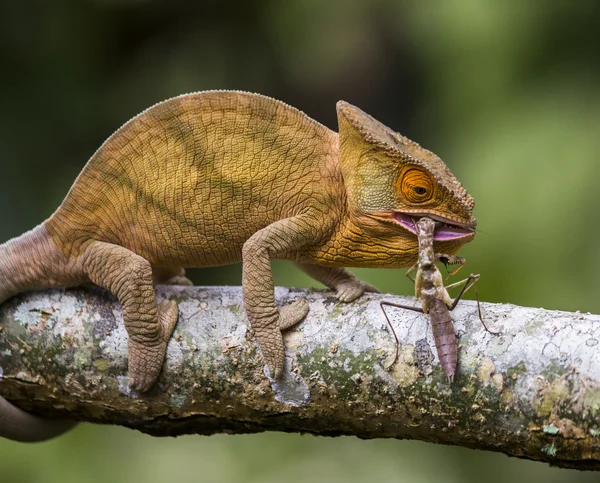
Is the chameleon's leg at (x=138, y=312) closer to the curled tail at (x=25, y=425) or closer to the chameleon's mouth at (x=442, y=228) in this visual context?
the curled tail at (x=25, y=425)

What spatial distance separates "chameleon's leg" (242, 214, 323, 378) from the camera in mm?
2115

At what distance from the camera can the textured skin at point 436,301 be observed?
1.91 meters

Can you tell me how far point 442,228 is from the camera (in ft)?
7.03

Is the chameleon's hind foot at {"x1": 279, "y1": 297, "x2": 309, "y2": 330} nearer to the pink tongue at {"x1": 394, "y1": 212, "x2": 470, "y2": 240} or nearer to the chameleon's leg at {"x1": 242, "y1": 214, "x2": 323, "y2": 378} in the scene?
the chameleon's leg at {"x1": 242, "y1": 214, "x2": 323, "y2": 378}

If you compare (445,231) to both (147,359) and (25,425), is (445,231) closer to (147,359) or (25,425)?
(147,359)

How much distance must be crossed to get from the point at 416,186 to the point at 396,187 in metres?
0.06

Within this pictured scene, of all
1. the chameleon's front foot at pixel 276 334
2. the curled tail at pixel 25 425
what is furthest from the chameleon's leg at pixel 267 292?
the curled tail at pixel 25 425

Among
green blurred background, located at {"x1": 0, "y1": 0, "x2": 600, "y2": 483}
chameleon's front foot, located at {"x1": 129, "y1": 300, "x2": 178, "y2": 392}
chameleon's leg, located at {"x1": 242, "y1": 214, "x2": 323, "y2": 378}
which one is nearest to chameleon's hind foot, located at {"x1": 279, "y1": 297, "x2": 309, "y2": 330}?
chameleon's leg, located at {"x1": 242, "y1": 214, "x2": 323, "y2": 378}

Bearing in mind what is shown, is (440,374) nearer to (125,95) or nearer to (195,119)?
(195,119)

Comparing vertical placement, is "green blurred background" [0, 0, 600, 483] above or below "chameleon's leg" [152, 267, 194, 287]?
above

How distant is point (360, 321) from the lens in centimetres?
213

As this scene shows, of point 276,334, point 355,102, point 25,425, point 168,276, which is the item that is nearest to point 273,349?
point 276,334

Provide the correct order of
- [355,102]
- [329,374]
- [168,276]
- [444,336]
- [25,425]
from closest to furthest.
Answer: [444,336], [329,374], [25,425], [168,276], [355,102]

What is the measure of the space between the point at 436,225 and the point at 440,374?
45 centimetres
